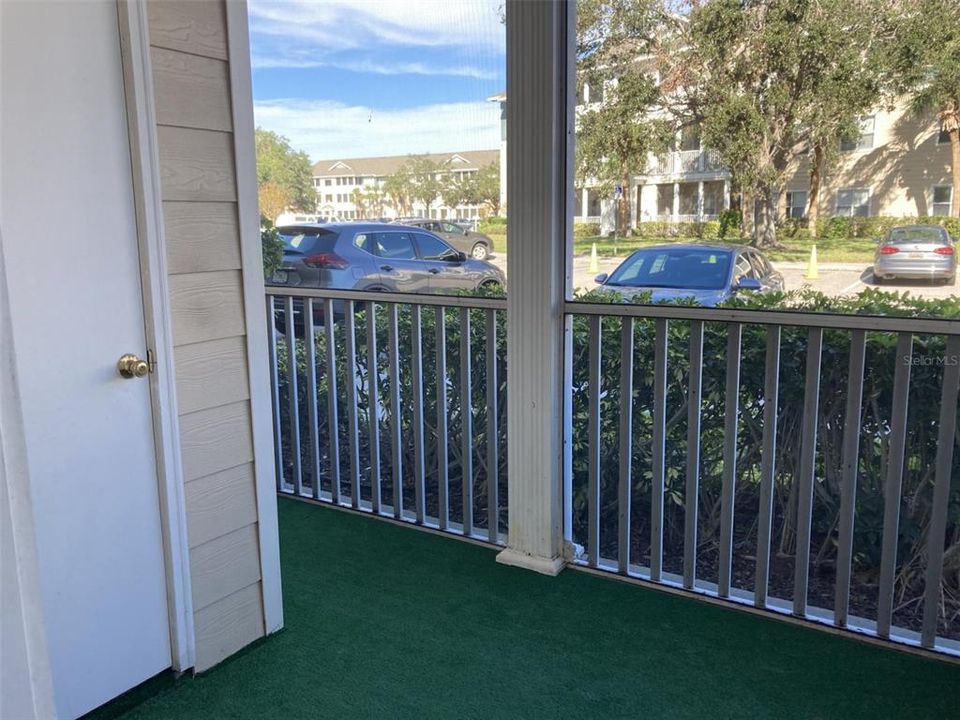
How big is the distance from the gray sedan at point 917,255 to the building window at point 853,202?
0.29ft

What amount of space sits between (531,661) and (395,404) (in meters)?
1.26

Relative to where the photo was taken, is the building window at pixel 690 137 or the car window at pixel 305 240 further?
the car window at pixel 305 240

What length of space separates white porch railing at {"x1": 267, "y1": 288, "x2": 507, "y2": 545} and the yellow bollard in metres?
1.04

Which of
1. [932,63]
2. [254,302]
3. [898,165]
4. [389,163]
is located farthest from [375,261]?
[932,63]

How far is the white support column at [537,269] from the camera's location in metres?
2.44

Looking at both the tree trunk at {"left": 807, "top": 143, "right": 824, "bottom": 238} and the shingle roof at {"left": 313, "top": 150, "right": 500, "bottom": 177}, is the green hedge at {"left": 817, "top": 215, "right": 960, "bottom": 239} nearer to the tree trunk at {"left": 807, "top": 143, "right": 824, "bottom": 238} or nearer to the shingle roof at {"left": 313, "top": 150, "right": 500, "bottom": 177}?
the tree trunk at {"left": 807, "top": 143, "right": 824, "bottom": 238}

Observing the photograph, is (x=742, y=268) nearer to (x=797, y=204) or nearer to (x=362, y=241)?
(x=797, y=204)

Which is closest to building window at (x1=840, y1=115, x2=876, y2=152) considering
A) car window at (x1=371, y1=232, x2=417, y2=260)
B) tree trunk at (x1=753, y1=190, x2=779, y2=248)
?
tree trunk at (x1=753, y1=190, x2=779, y2=248)

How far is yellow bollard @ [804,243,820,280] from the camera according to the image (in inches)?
84.8

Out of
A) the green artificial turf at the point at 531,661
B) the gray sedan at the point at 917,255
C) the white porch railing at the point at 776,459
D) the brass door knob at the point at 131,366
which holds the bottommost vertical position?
the green artificial turf at the point at 531,661

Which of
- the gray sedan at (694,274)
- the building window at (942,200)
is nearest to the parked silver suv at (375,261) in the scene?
the gray sedan at (694,274)

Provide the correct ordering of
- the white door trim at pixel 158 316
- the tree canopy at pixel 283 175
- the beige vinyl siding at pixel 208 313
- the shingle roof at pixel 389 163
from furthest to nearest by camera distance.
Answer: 1. the tree canopy at pixel 283 175
2. the shingle roof at pixel 389 163
3. the beige vinyl siding at pixel 208 313
4. the white door trim at pixel 158 316

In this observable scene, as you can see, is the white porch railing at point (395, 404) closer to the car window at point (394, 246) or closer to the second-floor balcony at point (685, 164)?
the car window at point (394, 246)

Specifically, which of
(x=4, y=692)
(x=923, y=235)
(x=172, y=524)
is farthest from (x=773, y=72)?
(x=4, y=692)
